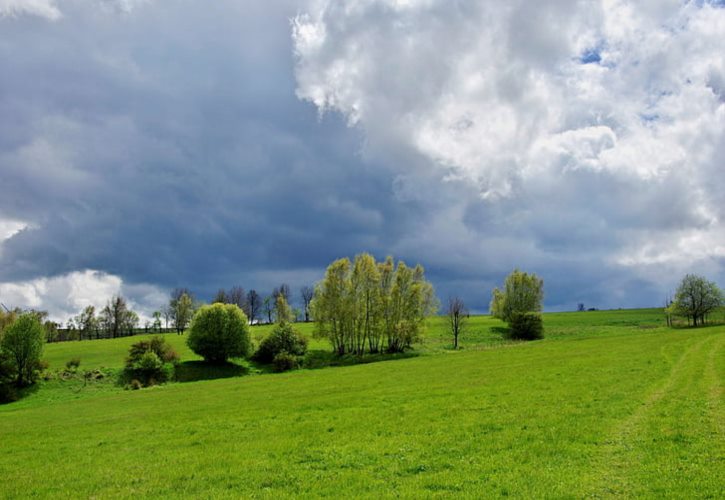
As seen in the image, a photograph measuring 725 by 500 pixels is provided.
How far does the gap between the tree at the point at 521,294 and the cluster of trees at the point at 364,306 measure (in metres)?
49.5

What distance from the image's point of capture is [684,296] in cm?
10862

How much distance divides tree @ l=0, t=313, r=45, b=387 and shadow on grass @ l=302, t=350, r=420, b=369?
38.9 metres

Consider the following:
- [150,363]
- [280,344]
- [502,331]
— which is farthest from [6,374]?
[502,331]

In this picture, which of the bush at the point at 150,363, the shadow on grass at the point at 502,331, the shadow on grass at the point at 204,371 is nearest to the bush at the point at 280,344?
the shadow on grass at the point at 204,371

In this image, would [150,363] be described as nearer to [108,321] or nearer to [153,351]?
[153,351]

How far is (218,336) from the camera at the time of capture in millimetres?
75812

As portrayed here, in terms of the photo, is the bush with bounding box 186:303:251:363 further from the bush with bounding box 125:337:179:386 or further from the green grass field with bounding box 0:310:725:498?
the green grass field with bounding box 0:310:725:498

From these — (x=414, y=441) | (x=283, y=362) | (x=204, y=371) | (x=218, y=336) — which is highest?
(x=218, y=336)

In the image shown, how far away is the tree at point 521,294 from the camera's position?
406 ft

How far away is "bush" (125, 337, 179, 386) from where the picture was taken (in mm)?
66312

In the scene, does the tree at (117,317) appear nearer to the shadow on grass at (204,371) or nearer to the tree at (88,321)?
the tree at (88,321)

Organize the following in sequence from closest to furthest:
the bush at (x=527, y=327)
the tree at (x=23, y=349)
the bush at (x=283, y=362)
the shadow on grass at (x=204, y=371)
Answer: the tree at (x=23, y=349)
the shadow on grass at (x=204, y=371)
the bush at (x=283, y=362)
the bush at (x=527, y=327)

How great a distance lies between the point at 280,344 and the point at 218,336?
1049 centimetres

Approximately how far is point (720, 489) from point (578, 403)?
11012mm
